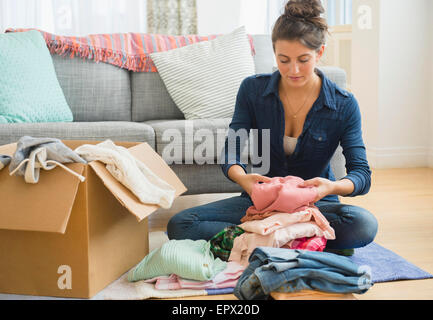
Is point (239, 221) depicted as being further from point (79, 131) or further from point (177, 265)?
point (79, 131)

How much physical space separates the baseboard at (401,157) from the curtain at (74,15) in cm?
207

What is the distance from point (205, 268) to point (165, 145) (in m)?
0.84

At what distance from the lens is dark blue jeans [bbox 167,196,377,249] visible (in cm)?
172

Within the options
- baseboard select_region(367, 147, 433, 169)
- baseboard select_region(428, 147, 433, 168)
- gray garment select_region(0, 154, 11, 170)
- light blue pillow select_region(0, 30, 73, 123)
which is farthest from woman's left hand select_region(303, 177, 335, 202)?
baseboard select_region(428, 147, 433, 168)

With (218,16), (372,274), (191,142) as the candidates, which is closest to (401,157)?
(218,16)

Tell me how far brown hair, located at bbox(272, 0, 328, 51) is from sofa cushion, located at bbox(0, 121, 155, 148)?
0.85m

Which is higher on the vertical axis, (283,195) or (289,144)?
(289,144)

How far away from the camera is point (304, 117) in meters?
1.81

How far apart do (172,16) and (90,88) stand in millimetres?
1812

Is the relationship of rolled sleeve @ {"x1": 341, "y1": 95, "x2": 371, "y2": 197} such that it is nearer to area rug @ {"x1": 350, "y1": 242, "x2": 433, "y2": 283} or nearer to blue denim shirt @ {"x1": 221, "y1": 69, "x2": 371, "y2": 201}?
blue denim shirt @ {"x1": 221, "y1": 69, "x2": 371, "y2": 201}

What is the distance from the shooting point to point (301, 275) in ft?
4.50

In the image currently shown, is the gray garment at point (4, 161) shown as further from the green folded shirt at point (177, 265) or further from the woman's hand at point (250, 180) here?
the woman's hand at point (250, 180)
